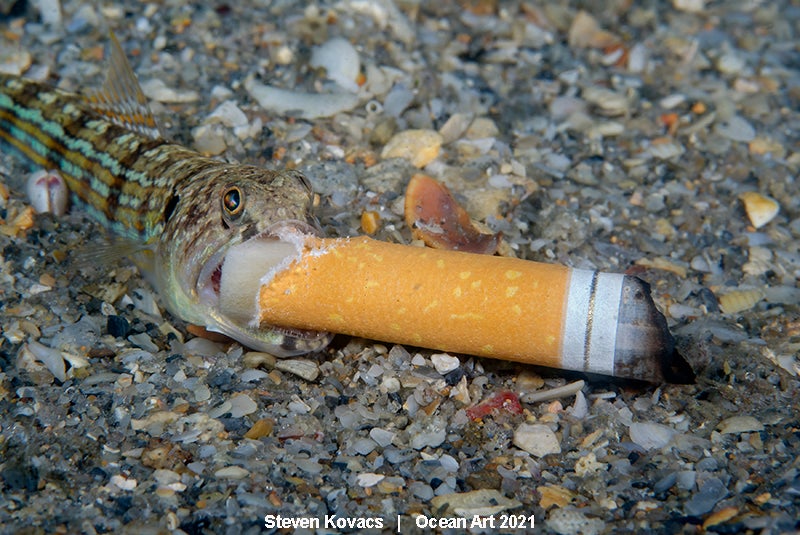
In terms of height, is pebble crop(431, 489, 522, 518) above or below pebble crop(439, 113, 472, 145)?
below

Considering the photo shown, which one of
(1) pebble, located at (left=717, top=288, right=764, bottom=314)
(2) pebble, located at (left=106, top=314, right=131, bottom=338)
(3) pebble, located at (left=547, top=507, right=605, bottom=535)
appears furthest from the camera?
(1) pebble, located at (left=717, top=288, right=764, bottom=314)

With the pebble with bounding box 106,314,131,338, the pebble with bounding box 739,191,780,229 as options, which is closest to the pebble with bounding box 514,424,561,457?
the pebble with bounding box 106,314,131,338

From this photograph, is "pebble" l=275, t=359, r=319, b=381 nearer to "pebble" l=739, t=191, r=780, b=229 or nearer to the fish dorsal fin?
the fish dorsal fin

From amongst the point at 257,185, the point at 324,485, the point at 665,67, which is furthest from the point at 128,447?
the point at 665,67

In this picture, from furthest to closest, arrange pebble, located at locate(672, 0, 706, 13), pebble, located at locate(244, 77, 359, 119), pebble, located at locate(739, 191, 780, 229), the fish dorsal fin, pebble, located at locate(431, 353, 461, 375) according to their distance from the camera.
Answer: pebble, located at locate(672, 0, 706, 13) < pebble, located at locate(244, 77, 359, 119) < pebble, located at locate(739, 191, 780, 229) < the fish dorsal fin < pebble, located at locate(431, 353, 461, 375)

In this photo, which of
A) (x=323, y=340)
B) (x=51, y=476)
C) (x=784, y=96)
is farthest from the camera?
(x=784, y=96)

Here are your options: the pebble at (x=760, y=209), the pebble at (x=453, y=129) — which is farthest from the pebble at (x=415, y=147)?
the pebble at (x=760, y=209)

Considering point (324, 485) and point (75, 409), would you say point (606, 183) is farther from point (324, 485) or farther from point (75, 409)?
point (75, 409)

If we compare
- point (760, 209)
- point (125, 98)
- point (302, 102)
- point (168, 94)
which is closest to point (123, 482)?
point (125, 98)
